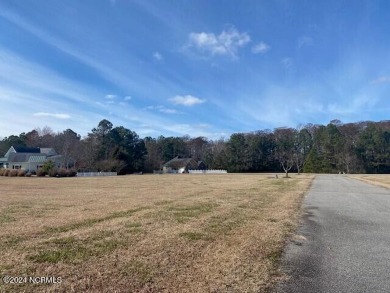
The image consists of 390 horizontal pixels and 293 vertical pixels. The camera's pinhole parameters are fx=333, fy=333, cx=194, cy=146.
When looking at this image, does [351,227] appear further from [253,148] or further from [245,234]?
[253,148]

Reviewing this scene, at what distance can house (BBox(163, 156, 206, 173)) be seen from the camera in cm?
9994

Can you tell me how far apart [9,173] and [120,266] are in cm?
5479

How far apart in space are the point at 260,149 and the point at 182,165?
78.7ft

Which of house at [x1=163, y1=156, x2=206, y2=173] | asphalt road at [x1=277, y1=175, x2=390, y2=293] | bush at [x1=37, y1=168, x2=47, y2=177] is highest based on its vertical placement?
house at [x1=163, y1=156, x2=206, y2=173]

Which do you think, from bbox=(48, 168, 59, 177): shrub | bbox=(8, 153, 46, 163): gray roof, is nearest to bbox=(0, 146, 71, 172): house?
bbox=(8, 153, 46, 163): gray roof

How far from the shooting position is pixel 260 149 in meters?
94.1

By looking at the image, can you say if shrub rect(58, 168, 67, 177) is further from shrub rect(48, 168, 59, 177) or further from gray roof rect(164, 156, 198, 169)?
gray roof rect(164, 156, 198, 169)

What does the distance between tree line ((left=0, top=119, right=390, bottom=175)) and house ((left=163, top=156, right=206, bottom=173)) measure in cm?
217

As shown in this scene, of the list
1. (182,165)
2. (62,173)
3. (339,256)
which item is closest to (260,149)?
(182,165)

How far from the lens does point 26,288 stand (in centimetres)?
388

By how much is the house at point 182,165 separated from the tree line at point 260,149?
2.17 m

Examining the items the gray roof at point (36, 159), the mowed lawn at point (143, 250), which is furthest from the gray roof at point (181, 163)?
the mowed lawn at point (143, 250)

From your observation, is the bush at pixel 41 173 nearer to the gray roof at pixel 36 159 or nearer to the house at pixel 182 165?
the gray roof at pixel 36 159

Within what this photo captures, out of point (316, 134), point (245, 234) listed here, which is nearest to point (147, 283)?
point (245, 234)
